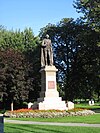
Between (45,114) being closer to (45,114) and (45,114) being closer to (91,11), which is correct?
(45,114)

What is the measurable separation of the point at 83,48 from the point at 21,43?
1109cm

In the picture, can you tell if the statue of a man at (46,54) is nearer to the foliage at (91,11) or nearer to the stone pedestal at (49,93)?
the stone pedestal at (49,93)

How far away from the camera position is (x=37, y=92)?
47.9 metres

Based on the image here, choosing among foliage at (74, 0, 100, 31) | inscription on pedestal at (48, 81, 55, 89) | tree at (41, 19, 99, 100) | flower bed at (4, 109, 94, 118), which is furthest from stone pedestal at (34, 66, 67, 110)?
tree at (41, 19, 99, 100)

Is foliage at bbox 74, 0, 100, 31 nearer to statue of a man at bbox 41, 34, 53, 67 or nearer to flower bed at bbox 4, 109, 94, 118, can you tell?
statue of a man at bbox 41, 34, 53, 67

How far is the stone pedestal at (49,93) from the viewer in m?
27.1

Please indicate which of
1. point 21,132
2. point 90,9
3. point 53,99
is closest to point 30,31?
point 90,9

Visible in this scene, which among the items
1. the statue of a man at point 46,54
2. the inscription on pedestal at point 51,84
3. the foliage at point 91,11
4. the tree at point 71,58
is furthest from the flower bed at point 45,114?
the tree at point 71,58

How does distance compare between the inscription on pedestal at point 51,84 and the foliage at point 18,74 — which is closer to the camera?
the inscription on pedestal at point 51,84

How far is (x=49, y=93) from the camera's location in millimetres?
27531

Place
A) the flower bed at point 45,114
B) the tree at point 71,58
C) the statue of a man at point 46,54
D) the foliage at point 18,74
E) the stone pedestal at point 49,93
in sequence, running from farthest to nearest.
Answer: the tree at point 71,58 → the foliage at point 18,74 → the statue of a man at point 46,54 → the stone pedestal at point 49,93 → the flower bed at point 45,114

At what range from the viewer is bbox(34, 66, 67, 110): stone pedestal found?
1068 inches

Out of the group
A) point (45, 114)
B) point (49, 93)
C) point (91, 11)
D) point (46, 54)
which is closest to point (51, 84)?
point (49, 93)

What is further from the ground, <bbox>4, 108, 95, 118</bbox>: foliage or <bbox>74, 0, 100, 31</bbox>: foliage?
<bbox>74, 0, 100, 31</bbox>: foliage
